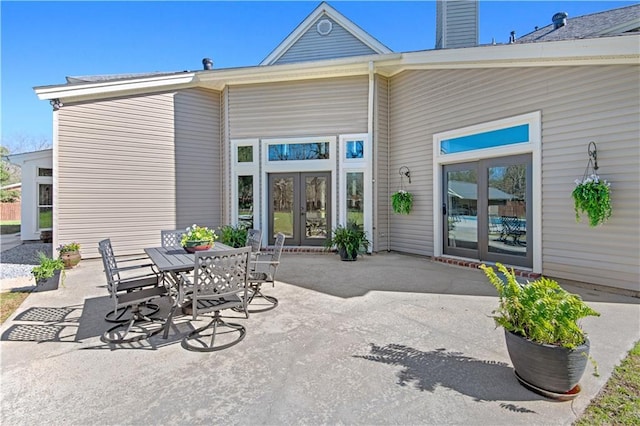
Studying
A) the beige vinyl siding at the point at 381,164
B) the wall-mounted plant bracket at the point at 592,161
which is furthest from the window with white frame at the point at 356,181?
the wall-mounted plant bracket at the point at 592,161

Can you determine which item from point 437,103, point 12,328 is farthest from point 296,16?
point 12,328

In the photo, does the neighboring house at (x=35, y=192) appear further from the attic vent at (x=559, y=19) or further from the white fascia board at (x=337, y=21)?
the attic vent at (x=559, y=19)

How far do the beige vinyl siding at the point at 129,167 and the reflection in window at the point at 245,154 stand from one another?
0.95 meters

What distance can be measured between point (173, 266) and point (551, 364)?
11.0 feet

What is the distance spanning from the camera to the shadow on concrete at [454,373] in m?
2.30

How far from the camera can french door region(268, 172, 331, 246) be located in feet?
28.5

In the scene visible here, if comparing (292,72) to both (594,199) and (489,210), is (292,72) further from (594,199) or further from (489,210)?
(594,199)

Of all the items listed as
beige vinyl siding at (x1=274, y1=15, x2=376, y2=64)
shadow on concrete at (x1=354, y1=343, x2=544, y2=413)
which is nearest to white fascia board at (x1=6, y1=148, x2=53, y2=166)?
beige vinyl siding at (x1=274, y1=15, x2=376, y2=64)

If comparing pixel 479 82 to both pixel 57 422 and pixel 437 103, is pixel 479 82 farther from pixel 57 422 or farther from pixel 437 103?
pixel 57 422

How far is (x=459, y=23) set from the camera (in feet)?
32.8

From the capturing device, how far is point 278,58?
36.4 ft

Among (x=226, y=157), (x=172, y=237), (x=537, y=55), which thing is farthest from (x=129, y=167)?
(x=537, y=55)

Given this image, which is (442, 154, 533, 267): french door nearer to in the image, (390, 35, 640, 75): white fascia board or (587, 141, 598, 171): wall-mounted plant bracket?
(587, 141, 598, 171): wall-mounted plant bracket

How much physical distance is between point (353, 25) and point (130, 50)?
285 inches
